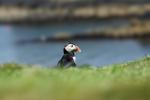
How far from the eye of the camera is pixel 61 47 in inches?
3302

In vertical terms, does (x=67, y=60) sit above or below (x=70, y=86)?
above

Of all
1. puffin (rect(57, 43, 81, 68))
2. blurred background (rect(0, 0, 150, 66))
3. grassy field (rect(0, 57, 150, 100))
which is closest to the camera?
grassy field (rect(0, 57, 150, 100))

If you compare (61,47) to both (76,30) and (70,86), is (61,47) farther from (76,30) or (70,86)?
(70,86)

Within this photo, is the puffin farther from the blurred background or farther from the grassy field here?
the blurred background

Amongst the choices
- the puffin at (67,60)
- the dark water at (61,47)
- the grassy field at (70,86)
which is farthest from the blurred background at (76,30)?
the grassy field at (70,86)

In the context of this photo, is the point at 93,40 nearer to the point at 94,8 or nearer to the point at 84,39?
the point at 84,39

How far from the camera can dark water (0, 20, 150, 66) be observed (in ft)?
226

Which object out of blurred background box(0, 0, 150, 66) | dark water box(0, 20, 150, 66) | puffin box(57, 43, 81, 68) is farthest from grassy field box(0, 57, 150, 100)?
dark water box(0, 20, 150, 66)

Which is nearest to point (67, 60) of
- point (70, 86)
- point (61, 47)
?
point (70, 86)

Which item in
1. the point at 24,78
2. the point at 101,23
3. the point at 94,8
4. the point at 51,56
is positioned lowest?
the point at 24,78

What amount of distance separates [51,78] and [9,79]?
3.47ft

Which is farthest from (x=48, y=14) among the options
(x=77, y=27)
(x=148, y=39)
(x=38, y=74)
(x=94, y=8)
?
(x=38, y=74)

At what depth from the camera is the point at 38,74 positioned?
1524cm

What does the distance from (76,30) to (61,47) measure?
22.5 m
